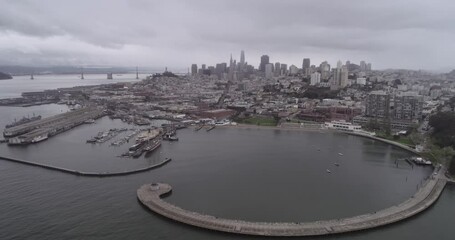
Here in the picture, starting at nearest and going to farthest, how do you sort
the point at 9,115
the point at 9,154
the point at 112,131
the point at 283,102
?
the point at 9,154, the point at 112,131, the point at 9,115, the point at 283,102

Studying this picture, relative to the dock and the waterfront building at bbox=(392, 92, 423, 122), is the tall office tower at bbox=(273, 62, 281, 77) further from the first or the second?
the dock

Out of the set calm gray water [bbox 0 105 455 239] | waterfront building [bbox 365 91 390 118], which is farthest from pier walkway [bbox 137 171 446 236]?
waterfront building [bbox 365 91 390 118]

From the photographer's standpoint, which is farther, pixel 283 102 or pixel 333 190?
pixel 283 102

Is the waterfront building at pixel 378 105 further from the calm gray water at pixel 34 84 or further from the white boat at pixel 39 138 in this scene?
the calm gray water at pixel 34 84

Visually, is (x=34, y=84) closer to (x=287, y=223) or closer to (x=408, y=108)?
(x=408, y=108)

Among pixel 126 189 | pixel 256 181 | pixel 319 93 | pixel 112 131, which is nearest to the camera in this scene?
pixel 126 189

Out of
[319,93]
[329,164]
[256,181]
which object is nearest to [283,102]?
[319,93]

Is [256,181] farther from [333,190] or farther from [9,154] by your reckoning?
[9,154]
